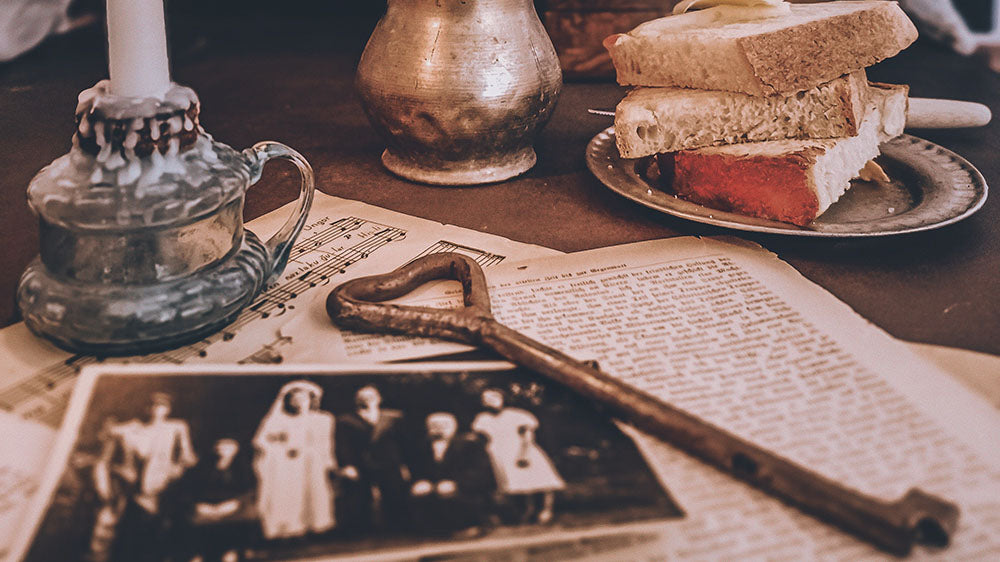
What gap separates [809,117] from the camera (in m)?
0.82

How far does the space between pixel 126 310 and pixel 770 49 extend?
26.2 inches

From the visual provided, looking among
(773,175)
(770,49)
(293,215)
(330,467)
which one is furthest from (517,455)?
(770,49)

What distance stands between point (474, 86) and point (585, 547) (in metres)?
0.57

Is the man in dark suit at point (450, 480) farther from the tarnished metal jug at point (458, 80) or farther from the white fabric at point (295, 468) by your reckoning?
the tarnished metal jug at point (458, 80)

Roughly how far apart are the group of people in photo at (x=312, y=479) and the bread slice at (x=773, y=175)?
0.41 metres

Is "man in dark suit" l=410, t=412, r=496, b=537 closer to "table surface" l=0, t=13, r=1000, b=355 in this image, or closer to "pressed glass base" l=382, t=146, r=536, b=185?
"table surface" l=0, t=13, r=1000, b=355

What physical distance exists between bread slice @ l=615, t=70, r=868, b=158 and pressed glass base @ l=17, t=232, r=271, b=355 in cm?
48

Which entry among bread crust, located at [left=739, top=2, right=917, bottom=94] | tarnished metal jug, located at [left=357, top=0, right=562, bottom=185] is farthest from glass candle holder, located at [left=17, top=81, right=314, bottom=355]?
bread crust, located at [left=739, top=2, right=917, bottom=94]

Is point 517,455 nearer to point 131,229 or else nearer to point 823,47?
point 131,229

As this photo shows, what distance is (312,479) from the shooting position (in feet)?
1.41

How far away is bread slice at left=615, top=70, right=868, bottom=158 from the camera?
0.81m

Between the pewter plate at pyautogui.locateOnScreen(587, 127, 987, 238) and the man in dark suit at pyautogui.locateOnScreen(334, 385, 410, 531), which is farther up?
the pewter plate at pyautogui.locateOnScreen(587, 127, 987, 238)

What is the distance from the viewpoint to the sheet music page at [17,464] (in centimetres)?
40

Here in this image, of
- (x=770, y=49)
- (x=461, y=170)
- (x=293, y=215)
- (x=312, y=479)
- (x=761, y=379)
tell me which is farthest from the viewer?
(x=461, y=170)
